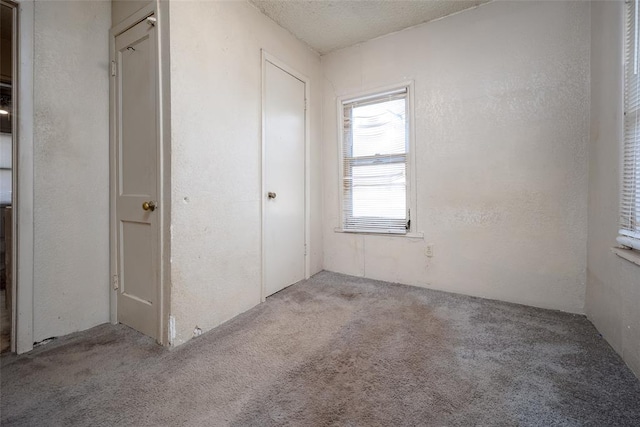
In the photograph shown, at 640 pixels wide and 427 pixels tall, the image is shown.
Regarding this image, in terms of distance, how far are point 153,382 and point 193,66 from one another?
1875mm

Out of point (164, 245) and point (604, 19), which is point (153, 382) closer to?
point (164, 245)

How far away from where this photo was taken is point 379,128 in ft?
9.61

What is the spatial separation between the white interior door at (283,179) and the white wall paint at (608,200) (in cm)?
233

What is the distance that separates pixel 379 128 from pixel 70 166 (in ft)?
8.64

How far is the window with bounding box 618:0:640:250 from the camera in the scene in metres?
1.44

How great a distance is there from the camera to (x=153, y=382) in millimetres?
1374

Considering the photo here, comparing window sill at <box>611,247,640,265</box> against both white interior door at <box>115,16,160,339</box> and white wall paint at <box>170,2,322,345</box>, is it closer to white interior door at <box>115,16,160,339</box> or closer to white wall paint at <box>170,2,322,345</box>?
white wall paint at <box>170,2,322,345</box>

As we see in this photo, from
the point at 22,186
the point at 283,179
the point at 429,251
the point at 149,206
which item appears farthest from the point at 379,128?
the point at 22,186

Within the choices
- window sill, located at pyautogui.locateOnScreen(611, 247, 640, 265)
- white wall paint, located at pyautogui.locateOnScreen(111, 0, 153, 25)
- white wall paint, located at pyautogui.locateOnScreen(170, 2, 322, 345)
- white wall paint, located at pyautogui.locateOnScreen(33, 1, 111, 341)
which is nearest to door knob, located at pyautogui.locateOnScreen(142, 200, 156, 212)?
white wall paint, located at pyautogui.locateOnScreen(170, 2, 322, 345)

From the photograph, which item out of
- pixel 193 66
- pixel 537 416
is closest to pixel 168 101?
pixel 193 66

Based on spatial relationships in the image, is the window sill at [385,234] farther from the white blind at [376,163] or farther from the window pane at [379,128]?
the window pane at [379,128]

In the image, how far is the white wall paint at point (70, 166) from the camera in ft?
5.69

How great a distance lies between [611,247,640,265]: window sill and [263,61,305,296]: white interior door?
2.32 m

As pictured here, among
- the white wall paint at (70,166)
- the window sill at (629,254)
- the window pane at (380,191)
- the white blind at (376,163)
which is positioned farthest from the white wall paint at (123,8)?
the window sill at (629,254)
